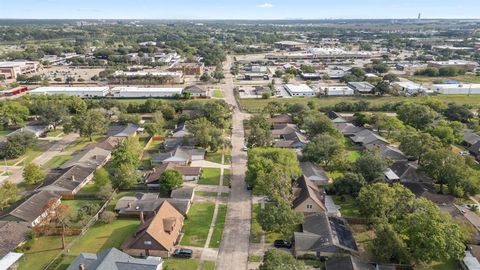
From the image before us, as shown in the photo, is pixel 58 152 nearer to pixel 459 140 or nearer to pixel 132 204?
pixel 132 204

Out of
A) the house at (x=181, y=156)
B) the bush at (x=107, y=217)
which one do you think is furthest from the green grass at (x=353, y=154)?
the bush at (x=107, y=217)

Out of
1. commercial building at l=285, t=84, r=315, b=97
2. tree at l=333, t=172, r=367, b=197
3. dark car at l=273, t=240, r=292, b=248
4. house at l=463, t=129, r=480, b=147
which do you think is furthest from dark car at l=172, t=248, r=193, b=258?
commercial building at l=285, t=84, r=315, b=97

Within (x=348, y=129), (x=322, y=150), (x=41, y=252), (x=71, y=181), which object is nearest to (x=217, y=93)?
(x=348, y=129)

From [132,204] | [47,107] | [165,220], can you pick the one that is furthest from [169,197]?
[47,107]

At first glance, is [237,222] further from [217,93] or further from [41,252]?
[217,93]

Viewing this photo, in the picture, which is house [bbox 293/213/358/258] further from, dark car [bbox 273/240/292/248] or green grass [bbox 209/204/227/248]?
green grass [bbox 209/204/227/248]

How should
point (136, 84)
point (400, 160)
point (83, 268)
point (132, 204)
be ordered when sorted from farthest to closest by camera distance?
1. point (136, 84)
2. point (400, 160)
3. point (132, 204)
4. point (83, 268)
